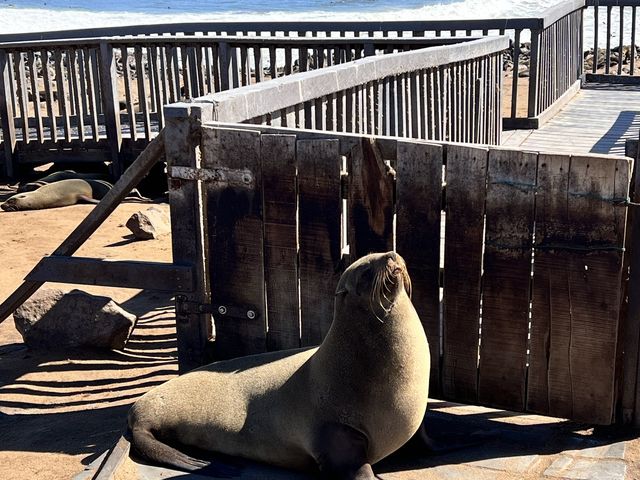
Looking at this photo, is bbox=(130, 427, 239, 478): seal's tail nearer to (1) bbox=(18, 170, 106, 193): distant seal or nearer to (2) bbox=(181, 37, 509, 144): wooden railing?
(2) bbox=(181, 37, 509, 144): wooden railing

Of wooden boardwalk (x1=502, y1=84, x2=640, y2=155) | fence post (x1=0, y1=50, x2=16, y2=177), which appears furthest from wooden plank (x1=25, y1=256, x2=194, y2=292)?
fence post (x1=0, y1=50, x2=16, y2=177)

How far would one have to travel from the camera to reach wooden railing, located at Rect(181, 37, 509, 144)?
530 centimetres

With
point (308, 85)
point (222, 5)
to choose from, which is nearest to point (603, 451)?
point (308, 85)

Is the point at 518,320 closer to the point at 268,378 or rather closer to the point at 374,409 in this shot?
the point at 374,409

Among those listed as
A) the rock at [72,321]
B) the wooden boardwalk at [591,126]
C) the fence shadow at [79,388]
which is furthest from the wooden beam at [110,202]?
the wooden boardwalk at [591,126]

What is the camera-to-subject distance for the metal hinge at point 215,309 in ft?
16.1

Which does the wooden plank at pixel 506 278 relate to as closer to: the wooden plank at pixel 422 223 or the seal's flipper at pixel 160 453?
the wooden plank at pixel 422 223

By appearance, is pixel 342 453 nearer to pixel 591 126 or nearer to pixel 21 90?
pixel 591 126

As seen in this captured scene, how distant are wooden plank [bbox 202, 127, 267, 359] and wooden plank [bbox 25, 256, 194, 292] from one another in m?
0.18

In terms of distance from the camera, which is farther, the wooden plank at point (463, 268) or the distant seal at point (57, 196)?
the distant seal at point (57, 196)

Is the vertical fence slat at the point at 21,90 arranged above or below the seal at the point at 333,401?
above

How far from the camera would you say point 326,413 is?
3.98 metres

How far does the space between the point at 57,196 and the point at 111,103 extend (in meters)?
1.36

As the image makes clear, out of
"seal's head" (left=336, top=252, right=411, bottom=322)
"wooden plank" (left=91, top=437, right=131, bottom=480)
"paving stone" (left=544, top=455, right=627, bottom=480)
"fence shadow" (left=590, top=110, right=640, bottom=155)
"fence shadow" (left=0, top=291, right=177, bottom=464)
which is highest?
"seal's head" (left=336, top=252, right=411, bottom=322)
